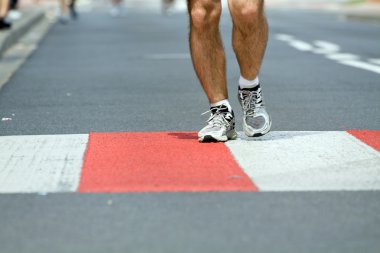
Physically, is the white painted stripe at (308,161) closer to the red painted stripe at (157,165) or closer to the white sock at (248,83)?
the red painted stripe at (157,165)

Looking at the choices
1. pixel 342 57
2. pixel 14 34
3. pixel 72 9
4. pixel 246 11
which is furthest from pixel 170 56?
pixel 72 9

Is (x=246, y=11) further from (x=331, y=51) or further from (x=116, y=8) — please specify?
(x=116, y=8)

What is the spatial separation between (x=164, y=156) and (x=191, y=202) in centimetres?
112

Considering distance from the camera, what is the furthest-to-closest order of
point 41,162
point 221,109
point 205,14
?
point 221,109
point 205,14
point 41,162

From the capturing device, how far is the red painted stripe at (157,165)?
4.64m

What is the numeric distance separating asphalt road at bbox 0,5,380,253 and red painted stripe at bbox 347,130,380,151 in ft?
1.11

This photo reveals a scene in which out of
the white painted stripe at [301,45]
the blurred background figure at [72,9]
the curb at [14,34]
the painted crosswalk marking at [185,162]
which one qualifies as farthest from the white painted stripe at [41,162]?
the blurred background figure at [72,9]

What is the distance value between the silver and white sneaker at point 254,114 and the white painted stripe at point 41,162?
868 millimetres

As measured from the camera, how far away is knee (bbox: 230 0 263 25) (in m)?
5.89

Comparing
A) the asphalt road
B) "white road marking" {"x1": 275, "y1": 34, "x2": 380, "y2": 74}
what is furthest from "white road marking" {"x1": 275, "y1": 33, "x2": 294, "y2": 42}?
the asphalt road

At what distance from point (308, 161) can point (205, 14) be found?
116 centimetres

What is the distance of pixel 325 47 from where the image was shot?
14961 millimetres

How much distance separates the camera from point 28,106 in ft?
26.0

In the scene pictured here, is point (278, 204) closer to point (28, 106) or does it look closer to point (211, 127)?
point (211, 127)
